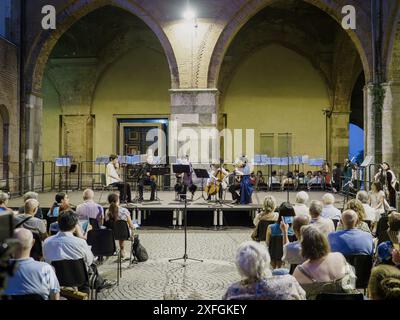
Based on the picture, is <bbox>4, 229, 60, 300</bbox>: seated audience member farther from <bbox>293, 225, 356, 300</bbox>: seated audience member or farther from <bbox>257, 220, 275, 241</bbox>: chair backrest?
<bbox>257, 220, 275, 241</bbox>: chair backrest

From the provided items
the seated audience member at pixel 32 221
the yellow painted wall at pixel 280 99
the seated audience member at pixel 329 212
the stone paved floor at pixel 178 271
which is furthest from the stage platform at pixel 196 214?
the yellow painted wall at pixel 280 99

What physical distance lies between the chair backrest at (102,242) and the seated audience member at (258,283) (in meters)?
3.09

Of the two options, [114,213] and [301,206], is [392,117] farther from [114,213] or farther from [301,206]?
[114,213]

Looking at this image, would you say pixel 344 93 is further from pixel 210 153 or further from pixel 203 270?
pixel 203 270

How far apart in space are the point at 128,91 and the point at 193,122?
19.6ft

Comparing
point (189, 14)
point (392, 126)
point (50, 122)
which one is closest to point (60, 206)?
point (189, 14)

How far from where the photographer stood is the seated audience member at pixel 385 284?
2438mm

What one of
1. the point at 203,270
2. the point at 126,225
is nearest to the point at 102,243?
the point at 126,225

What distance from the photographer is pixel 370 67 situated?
13.1 metres

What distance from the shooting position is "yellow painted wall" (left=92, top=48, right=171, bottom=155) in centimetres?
1867

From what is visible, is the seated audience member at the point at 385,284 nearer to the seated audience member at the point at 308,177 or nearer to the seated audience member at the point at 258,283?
the seated audience member at the point at 258,283

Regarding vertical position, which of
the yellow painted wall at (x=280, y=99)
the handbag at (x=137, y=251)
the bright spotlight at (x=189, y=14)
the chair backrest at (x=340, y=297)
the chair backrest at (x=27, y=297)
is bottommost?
the handbag at (x=137, y=251)

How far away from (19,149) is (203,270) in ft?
33.3

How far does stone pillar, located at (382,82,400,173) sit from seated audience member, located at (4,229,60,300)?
1153 cm
